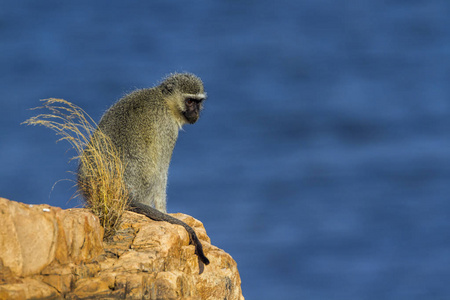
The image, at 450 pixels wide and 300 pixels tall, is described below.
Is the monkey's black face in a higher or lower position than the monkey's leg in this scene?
higher

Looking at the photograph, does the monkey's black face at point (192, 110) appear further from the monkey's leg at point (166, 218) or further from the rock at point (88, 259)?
the rock at point (88, 259)

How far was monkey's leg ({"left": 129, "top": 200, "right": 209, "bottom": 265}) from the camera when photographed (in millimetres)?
8148

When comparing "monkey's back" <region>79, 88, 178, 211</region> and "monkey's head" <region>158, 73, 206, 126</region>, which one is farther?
"monkey's head" <region>158, 73, 206, 126</region>

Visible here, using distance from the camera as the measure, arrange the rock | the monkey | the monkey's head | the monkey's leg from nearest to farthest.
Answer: the rock < the monkey's leg < the monkey < the monkey's head

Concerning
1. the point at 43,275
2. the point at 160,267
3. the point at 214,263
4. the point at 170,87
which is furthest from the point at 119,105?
the point at 43,275

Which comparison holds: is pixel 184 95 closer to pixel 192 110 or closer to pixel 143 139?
pixel 192 110

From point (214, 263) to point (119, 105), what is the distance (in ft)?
10.0

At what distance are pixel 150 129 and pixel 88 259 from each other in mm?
3575

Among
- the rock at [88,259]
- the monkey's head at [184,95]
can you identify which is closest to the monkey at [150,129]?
the monkey's head at [184,95]

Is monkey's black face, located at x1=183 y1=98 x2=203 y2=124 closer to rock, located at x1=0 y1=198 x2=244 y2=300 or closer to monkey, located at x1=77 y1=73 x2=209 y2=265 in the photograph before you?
monkey, located at x1=77 y1=73 x2=209 y2=265

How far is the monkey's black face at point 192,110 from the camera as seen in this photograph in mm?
10680

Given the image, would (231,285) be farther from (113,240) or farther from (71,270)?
(71,270)

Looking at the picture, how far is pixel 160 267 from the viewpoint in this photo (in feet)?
23.1

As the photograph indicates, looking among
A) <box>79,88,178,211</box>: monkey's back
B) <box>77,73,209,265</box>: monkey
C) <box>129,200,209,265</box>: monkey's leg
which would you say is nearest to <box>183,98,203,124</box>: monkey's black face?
<box>77,73,209,265</box>: monkey
